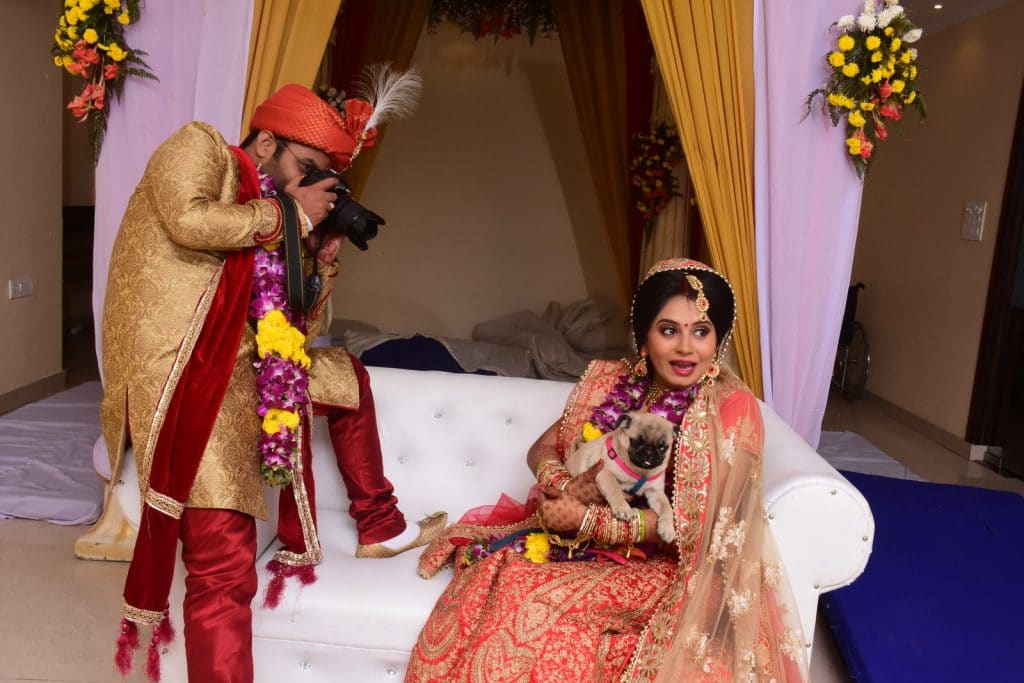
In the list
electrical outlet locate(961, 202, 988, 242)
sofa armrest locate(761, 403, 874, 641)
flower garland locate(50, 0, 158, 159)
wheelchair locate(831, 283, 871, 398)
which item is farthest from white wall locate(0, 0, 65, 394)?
electrical outlet locate(961, 202, 988, 242)

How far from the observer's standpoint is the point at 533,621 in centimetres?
190

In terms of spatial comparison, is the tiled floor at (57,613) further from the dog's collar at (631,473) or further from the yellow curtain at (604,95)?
the yellow curtain at (604,95)

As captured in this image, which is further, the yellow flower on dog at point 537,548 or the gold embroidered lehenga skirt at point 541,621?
the yellow flower on dog at point 537,548

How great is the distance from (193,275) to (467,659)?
108cm

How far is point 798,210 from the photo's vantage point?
2.88 metres

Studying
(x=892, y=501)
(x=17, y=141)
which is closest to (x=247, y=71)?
(x=17, y=141)

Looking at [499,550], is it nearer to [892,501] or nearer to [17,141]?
[892,501]

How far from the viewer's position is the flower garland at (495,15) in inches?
209

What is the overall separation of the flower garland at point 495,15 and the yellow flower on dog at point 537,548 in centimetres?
396

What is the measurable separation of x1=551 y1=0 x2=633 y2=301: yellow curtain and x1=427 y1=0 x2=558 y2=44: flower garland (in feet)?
0.78

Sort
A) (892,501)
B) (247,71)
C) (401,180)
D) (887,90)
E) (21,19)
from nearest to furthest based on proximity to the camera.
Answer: (887,90), (247,71), (892,501), (21,19), (401,180)

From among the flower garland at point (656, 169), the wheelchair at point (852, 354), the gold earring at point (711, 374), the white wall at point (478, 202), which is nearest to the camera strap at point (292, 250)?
the gold earring at point (711, 374)

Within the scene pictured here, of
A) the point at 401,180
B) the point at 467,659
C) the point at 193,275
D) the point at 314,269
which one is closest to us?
the point at 467,659

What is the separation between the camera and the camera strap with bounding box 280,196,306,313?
2.09m
